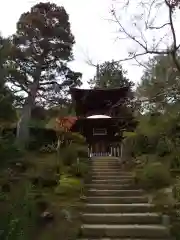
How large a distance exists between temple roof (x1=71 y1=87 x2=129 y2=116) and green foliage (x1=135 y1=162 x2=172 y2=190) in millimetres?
10968

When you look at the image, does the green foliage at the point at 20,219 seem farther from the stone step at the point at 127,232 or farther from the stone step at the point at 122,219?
the stone step at the point at 122,219

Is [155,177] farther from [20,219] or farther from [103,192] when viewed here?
[20,219]

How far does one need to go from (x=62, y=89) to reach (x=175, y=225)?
52.6 feet

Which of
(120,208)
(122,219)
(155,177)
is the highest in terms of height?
(155,177)

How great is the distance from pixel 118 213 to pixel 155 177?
1923mm

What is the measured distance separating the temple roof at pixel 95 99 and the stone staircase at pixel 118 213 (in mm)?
10249

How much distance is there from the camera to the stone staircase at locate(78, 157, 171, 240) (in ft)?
20.5

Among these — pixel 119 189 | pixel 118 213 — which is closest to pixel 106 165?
pixel 119 189

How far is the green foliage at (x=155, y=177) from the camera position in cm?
861

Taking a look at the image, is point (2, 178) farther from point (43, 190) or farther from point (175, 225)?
point (175, 225)

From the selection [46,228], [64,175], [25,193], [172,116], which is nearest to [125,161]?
[172,116]

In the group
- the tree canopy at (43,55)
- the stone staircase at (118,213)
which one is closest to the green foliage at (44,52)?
the tree canopy at (43,55)

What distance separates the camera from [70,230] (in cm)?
620

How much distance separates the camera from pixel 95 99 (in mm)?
20688
